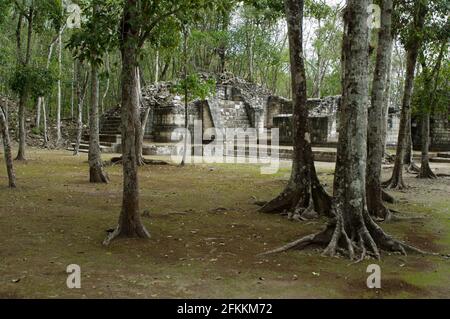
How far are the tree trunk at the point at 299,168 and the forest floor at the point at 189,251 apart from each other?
0.48 m

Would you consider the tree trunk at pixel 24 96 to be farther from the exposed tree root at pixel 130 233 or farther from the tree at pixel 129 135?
the exposed tree root at pixel 130 233

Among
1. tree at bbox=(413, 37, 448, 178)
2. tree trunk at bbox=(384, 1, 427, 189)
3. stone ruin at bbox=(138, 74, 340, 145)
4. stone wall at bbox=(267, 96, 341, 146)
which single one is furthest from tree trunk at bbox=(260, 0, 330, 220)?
stone ruin at bbox=(138, 74, 340, 145)

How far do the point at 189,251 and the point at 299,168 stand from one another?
3515mm

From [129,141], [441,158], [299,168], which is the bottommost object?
[441,158]

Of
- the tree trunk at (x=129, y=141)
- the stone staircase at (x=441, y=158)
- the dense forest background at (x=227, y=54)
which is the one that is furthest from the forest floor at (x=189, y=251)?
the dense forest background at (x=227, y=54)

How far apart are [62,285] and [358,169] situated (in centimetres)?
377

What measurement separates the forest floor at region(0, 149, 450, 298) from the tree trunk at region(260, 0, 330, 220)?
480 millimetres

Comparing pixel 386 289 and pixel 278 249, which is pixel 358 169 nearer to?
pixel 278 249

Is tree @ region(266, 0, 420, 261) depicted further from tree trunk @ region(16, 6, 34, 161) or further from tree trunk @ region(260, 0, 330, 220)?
tree trunk @ region(16, 6, 34, 161)

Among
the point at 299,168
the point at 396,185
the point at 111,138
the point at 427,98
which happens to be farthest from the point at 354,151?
the point at 111,138

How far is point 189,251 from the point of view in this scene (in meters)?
5.82

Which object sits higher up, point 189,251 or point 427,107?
point 427,107

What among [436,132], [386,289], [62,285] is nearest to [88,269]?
[62,285]

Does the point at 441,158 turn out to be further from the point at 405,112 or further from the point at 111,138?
the point at 111,138
